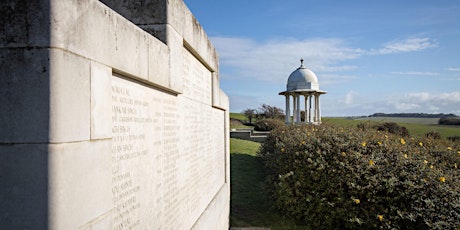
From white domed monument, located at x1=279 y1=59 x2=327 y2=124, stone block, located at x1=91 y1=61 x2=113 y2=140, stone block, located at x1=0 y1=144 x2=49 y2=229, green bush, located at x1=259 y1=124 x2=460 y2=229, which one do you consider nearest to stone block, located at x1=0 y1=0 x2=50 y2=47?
stone block, located at x1=91 y1=61 x2=113 y2=140

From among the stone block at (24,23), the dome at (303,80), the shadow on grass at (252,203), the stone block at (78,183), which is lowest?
the shadow on grass at (252,203)

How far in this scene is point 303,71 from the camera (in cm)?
2286

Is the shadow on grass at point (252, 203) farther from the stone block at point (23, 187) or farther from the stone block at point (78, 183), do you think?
the stone block at point (23, 187)

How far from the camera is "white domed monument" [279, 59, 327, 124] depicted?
22.2 meters

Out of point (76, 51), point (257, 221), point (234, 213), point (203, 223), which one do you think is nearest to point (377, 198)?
point (257, 221)

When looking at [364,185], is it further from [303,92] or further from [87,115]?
[303,92]

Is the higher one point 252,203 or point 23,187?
point 23,187

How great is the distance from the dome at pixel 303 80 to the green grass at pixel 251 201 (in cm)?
1131

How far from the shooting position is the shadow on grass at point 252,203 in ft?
22.3

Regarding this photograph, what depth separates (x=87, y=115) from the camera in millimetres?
1564

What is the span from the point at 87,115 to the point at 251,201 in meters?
7.04

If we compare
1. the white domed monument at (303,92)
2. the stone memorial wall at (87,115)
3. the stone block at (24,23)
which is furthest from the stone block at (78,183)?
the white domed monument at (303,92)

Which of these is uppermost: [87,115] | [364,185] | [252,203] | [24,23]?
[24,23]

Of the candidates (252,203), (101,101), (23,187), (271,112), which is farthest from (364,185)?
(271,112)
